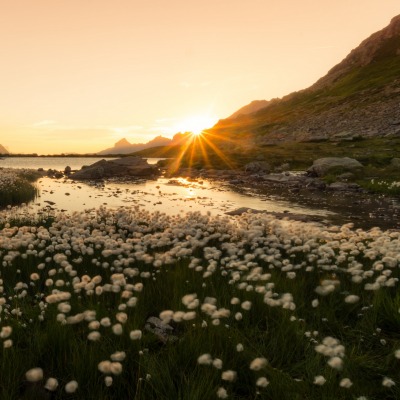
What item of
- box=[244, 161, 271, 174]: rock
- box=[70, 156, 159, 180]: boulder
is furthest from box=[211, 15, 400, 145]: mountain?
box=[70, 156, 159, 180]: boulder

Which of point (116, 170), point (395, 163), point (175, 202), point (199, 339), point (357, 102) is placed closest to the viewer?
point (199, 339)

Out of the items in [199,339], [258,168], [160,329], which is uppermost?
[258,168]

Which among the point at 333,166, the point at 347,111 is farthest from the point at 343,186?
the point at 347,111

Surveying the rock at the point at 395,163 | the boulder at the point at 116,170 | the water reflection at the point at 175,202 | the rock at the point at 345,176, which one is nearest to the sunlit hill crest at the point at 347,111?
the boulder at the point at 116,170

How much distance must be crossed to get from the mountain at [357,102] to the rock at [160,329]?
247 ft

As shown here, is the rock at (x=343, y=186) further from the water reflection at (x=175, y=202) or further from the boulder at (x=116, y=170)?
the boulder at (x=116, y=170)

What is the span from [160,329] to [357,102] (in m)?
122

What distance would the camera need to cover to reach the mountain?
89.4 m

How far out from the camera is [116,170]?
5597 centimetres

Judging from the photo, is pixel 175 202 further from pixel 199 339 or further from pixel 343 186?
pixel 199 339

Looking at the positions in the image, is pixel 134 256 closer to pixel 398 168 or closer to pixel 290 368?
pixel 290 368

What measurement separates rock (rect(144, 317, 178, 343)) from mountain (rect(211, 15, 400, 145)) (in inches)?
2963

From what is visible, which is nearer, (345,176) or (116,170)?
(345,176)

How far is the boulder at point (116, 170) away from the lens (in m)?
51.3
